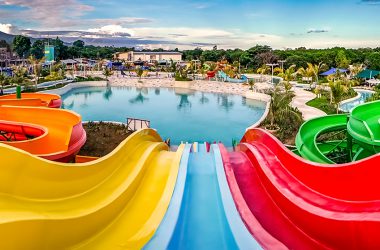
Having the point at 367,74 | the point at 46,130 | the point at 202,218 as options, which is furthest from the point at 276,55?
the point at 202,218

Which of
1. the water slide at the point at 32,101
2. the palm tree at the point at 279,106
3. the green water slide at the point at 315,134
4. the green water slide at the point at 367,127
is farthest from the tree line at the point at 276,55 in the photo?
the water slide at the point at 32,101

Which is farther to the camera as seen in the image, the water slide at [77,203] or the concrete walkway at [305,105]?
the concrete walkway at [305,105]

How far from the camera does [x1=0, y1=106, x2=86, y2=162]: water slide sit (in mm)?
8727

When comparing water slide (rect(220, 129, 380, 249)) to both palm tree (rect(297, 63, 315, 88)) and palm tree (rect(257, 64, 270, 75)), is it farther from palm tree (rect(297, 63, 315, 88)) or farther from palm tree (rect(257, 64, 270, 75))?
palm tree (rect(257, 64, 270, 75))

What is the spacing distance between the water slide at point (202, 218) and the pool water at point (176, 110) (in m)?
9.69

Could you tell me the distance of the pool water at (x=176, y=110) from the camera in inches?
739

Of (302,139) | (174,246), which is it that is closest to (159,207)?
(174,246)

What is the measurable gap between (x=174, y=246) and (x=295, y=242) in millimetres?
1807

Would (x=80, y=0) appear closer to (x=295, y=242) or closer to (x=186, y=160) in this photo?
(x=186, y=160)

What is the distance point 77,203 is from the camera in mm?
5039

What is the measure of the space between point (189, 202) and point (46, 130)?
528 cm

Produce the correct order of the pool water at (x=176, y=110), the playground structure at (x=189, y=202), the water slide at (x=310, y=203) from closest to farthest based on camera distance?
the playground structure at (x=189, y=202), the water slide at (x=310, y=203), the pool water at (x=176, y=110)

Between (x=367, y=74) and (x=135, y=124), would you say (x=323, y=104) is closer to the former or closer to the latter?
(x=135, y=124)

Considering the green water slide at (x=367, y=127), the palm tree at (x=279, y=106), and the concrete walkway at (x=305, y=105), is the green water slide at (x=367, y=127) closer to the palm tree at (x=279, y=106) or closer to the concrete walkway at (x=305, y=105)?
the palm tree at (x=279, y=106)
